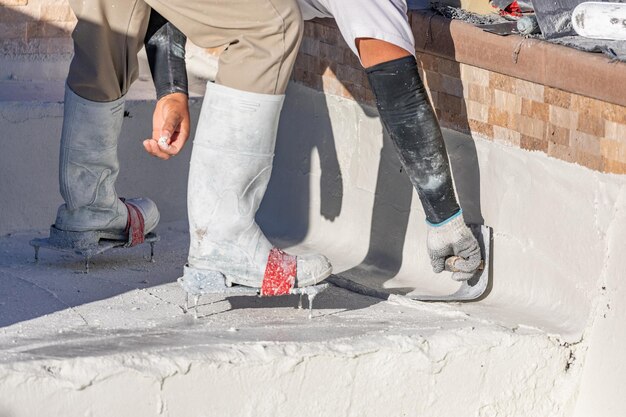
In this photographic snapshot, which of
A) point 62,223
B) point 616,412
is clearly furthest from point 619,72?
point 62,223

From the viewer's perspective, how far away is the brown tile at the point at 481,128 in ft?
11.2

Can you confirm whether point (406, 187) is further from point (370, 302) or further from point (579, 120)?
point (579, 120)

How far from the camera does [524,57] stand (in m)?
3.22

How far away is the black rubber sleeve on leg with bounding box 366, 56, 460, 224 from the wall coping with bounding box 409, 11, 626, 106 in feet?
0.83

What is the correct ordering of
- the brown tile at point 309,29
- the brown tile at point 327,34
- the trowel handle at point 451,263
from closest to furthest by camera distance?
the trowel handle at point 451,263 < the brown tile at point 327,34 < the brown tile at point 309,29

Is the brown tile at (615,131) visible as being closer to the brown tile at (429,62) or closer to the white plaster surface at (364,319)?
the white plaster surface at (364,319)

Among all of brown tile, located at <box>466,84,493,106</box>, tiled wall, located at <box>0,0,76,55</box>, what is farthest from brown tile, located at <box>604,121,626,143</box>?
tiled wall, located at <box>0,0,76,55</box>

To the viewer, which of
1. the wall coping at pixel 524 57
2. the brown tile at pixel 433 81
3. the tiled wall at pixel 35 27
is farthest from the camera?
the tiled wall at pixel 35 27

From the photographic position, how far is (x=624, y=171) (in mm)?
3029

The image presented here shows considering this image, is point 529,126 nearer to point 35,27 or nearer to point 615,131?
point 615,131

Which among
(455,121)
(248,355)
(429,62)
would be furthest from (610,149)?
(248,355)

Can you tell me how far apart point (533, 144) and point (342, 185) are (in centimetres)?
87

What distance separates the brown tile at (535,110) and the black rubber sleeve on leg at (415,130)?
259 mm

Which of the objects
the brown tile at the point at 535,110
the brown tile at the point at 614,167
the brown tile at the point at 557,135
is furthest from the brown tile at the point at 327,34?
the brown tile at the point at 614,167
